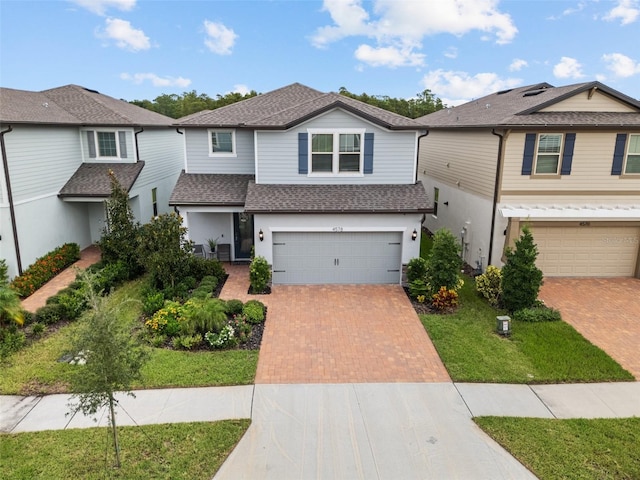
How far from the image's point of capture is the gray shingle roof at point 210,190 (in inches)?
642

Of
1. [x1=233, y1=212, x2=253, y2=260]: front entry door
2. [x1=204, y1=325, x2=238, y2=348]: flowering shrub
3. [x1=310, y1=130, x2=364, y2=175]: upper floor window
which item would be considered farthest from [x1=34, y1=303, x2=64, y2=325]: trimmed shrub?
[x1=310, y1=130, x2=364, y2=175]: upper floor window

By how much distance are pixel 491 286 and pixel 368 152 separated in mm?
6242

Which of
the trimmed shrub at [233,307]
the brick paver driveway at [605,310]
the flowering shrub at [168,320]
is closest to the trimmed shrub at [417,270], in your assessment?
the brick paver driveway at [605,310]

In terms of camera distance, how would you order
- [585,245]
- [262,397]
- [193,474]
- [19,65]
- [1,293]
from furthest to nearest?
[19,65], [585,245], [1,293], [262,397], [193,474]

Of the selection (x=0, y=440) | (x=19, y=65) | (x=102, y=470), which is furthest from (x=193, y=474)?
(x=19, y=65)

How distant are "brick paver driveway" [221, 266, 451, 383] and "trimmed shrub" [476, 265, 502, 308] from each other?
8.57 feet

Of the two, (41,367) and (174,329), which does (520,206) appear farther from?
(41,367)

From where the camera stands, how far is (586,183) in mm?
15586

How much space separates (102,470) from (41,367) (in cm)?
437

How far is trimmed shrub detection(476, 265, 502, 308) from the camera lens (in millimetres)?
14031

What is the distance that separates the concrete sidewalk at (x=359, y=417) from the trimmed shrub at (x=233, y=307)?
3.78 meters

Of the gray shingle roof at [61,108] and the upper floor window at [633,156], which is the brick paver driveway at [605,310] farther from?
the gray shingle roof at [61,108]

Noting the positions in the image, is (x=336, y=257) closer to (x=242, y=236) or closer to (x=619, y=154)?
(x=242, y=236)

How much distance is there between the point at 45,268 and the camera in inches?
611
